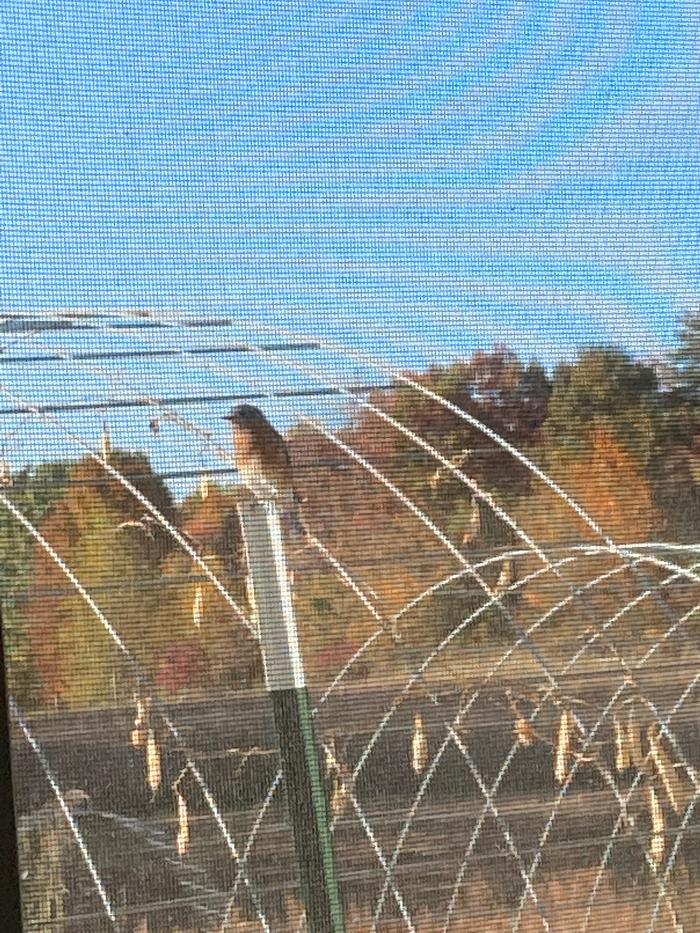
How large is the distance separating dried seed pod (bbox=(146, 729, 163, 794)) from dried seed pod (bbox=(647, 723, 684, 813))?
0.57 meters

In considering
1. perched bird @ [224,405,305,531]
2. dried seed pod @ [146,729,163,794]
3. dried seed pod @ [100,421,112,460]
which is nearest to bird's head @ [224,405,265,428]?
perched bird @ [224,405,305,531]

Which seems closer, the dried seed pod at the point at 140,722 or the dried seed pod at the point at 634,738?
the dried seed pod at the point at 140,722

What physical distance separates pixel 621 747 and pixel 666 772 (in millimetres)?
68

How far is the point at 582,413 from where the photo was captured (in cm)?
158

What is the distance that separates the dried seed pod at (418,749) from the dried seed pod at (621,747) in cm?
23

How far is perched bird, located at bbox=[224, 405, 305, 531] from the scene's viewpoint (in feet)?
4.82

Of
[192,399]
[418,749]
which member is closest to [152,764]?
[418,749]

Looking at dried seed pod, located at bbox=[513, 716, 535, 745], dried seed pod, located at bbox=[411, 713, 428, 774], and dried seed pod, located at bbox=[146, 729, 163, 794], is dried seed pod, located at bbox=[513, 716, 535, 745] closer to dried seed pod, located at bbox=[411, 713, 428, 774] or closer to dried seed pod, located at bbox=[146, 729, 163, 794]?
dried seed pod, located at bbox=[411, 713, 428, 774]

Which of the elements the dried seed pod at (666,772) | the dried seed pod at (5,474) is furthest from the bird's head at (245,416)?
the dried seed pod at (666,772)

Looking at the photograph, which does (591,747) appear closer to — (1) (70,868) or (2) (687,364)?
(2) (687,364)

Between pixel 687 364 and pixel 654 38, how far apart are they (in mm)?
411

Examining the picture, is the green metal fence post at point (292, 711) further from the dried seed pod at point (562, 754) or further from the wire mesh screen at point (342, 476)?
the dried seed pod at point (562, 754)

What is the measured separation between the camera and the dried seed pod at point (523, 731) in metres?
1.51

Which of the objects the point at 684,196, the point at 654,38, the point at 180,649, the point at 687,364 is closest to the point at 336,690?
the point at 180,649
